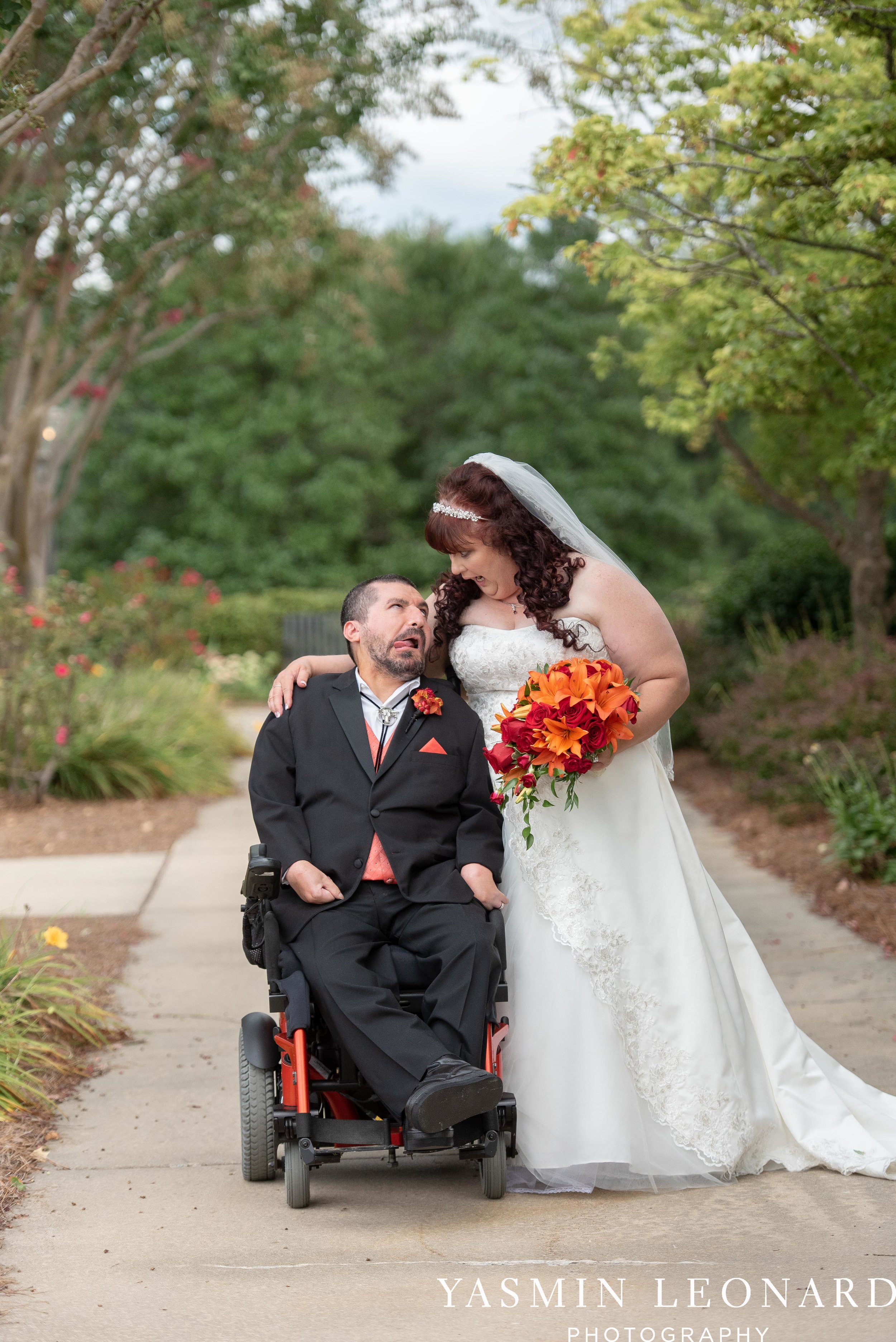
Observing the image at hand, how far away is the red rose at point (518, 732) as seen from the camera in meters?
3.27

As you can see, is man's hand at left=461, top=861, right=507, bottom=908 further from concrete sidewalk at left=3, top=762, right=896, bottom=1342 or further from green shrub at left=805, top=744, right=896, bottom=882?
green shrub at left=805, top=744, right=896, bottom=882

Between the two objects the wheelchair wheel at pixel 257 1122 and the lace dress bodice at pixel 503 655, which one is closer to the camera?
the wheelchair wheel at pixel 257 1122

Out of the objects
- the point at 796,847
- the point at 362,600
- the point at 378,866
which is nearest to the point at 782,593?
the point at 796,847

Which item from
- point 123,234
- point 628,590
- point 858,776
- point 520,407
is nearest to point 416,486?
point 520,407

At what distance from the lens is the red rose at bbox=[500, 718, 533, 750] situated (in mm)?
3270

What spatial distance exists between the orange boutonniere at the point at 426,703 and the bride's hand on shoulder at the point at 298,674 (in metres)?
0.27

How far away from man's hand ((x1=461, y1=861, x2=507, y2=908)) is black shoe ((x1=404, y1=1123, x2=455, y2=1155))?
0.61 m

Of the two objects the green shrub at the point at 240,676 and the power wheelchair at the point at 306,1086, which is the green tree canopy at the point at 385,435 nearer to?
the green shrub at the point at 240,676

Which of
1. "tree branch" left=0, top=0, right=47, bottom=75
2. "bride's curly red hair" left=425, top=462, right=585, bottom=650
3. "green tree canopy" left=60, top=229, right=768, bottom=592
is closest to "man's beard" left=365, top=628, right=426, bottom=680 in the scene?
"bride's curly red hair" left=425, top=462, right=585, bottom=650

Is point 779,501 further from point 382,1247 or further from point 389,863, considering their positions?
point 382,1247

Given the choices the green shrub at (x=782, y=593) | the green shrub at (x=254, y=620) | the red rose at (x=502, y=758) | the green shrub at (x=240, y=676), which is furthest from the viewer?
the green shrub at (x=254, y=620)

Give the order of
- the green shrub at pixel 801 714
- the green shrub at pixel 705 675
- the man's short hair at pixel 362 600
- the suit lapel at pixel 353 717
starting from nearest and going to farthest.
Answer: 1. the suit lapel at pixel 353 717
2. the man's short hair at pixel 362 600
3. the green shrub at pixel 801 714
4. the green shrub at pixel 705 675

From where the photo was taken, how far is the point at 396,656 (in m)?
3.65

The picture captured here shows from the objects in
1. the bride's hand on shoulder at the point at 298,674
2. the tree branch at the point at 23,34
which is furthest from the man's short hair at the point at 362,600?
the tree branch at the point at 23,34
